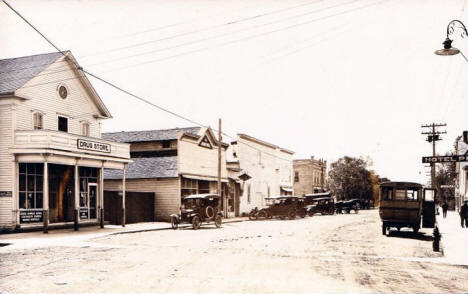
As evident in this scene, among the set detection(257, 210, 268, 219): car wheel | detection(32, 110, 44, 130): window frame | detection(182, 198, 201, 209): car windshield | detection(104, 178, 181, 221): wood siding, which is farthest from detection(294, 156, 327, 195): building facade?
detection(32, 110, 44, 130): window frame

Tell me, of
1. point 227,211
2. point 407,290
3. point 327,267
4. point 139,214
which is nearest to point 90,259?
point 327,267

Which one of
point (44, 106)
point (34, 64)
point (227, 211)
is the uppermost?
point (34, 64)

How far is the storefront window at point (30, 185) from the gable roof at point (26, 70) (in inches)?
150

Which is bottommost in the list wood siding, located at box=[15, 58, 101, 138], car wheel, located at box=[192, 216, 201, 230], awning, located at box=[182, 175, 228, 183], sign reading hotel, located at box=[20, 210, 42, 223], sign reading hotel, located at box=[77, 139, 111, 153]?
car wheel, located at box=[192, 216, 201, 230]

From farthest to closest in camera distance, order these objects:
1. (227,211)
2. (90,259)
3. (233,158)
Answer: (233,158), (227,211), (90,259)

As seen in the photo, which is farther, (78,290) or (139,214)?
(139,214)

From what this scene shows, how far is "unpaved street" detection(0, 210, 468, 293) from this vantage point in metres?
8.93

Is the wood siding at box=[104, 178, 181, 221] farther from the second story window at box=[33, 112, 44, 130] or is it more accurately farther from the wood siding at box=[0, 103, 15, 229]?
the wood siding at box=[0, 103, 15, 229]

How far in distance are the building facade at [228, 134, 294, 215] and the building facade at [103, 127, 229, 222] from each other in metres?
6.85

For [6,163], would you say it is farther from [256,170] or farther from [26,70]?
[256,170]

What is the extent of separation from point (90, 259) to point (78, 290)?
428 cm

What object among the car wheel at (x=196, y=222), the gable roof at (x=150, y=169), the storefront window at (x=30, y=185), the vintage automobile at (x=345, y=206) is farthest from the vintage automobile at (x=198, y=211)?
the vintage automobile at (x=345, y=206)

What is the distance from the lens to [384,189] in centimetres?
2242

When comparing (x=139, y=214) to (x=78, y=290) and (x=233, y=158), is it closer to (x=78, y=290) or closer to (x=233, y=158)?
(x=233, y=158)
